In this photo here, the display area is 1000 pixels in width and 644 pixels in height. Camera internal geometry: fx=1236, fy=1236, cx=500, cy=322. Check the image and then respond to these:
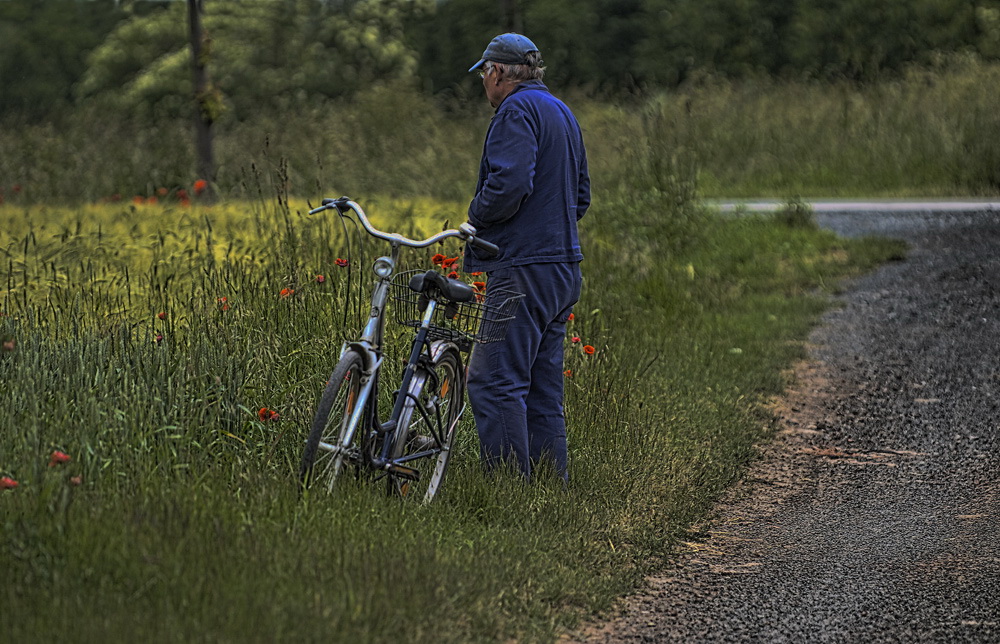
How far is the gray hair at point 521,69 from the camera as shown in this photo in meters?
5.09

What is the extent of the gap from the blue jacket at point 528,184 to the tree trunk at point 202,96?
29.5 ft

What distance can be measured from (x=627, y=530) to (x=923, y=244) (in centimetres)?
907

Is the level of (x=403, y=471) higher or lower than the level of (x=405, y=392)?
lower

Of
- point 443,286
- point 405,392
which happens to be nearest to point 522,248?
point 443,286

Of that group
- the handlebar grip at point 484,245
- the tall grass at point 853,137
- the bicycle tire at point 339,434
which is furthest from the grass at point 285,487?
the tall grass at point 853,137

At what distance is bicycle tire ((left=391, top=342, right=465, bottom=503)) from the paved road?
1017 mm

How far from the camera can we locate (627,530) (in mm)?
5094

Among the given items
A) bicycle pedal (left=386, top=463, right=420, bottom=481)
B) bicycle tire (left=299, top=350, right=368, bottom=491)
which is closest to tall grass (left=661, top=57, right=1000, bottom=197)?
bicycle pedal (left=386, top=463, right=420, bottom=481)

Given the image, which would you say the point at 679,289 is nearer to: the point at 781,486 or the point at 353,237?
the point at 353,237

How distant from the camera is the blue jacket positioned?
4.90m

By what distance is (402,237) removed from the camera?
4574 mm

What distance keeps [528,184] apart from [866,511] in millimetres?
2255

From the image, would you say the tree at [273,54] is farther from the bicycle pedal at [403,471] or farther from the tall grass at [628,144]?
the bicycle pedal at [403,471]

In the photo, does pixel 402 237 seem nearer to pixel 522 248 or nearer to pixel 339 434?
pixel 522 248
